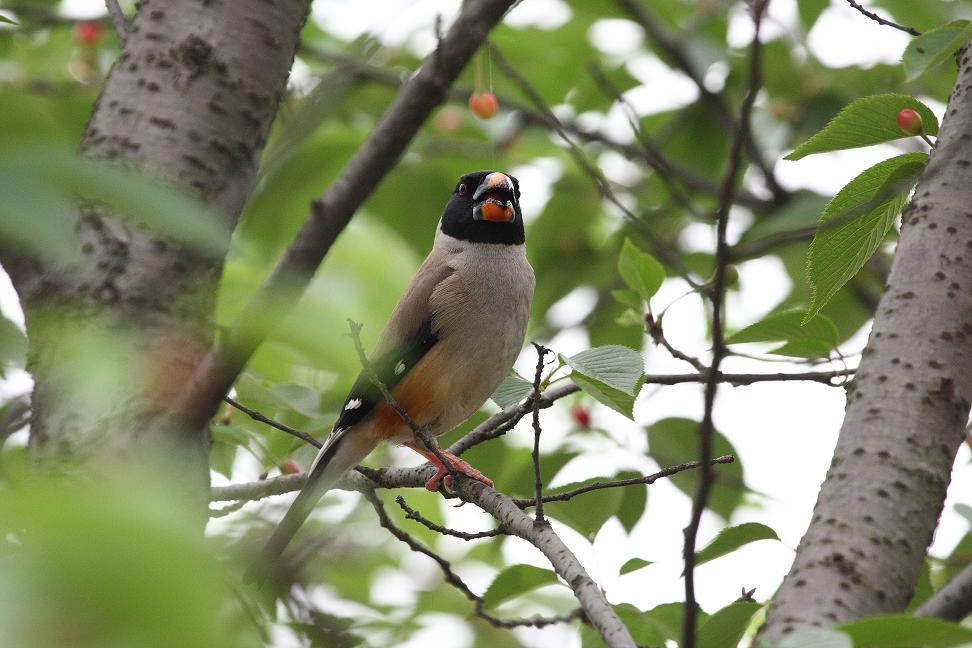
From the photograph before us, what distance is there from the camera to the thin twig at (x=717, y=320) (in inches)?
62.5

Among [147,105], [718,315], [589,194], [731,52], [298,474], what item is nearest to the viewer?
[718,315]

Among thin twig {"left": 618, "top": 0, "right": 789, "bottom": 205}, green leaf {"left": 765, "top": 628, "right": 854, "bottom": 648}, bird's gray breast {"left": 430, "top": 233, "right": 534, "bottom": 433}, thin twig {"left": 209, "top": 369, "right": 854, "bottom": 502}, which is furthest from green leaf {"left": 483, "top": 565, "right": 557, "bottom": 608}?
thin twig {"left": 618, "top": 0, "right": 789, "bottom": 205}

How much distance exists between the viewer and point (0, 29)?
4.71 m

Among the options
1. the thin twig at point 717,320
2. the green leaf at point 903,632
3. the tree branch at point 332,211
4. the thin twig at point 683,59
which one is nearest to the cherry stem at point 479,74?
the thin twig at point 683,59

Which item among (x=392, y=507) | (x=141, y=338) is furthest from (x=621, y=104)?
(x=141, y=338)

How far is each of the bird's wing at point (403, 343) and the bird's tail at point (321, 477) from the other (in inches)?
4.8

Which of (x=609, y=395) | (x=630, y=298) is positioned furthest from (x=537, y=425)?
(x=630, y=298)

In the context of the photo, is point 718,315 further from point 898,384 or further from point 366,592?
point 366,592

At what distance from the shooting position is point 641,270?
397 centimetres

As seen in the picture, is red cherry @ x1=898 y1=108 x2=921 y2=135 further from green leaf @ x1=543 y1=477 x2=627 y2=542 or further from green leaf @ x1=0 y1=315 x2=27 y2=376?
green leaf @ x1=0 y1=315 x2=27 y2=376

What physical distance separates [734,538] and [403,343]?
2.24 meters

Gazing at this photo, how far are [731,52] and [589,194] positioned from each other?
1229mm

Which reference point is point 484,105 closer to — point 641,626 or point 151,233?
point 151,233

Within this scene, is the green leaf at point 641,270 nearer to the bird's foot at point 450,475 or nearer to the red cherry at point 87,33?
the bird's foot at point 450,475
